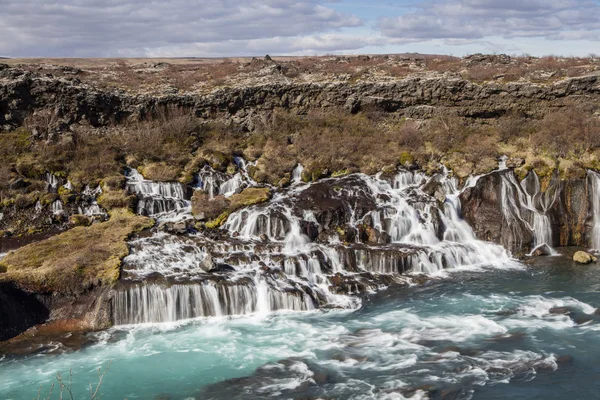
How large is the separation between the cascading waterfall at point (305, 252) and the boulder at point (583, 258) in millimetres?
3248

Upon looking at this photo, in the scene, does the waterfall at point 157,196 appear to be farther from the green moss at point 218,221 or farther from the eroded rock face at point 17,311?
the eroded rock face at point 17,311

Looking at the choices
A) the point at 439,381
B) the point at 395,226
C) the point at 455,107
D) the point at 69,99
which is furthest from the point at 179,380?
the point at 455,107

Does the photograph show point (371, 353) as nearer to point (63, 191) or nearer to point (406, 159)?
point (406, 159)

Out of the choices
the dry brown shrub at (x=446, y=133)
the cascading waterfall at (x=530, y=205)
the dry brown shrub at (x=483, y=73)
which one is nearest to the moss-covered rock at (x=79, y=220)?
the dry brown shrub at (x=446, y=133)

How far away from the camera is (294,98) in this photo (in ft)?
137

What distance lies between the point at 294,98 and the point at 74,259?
22.1 m

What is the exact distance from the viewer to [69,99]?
37844 mm

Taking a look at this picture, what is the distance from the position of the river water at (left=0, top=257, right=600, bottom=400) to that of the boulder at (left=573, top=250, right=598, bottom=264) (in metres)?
3.07

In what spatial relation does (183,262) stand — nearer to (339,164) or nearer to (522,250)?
(339,164)

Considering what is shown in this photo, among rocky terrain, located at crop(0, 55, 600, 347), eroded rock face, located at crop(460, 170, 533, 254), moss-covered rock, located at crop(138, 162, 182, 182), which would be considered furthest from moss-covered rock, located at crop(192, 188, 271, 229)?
eroded rock face, located at crop(460, 170, 533, 254)

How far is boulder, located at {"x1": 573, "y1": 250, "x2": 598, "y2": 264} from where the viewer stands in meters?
27.6

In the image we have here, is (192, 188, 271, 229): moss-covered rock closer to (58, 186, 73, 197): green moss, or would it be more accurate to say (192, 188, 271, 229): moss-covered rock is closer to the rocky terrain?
the rocky terrain

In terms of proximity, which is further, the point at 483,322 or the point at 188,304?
the point at 188,304

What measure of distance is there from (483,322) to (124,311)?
13.9 meters
